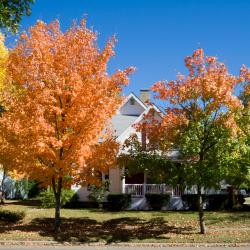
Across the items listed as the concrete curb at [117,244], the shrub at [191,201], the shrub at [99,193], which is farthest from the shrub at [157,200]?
the concrete curb at [117,244]

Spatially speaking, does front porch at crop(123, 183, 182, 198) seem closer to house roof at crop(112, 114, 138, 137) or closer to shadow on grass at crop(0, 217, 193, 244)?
house roof at crop(112, 114, 138, 137)

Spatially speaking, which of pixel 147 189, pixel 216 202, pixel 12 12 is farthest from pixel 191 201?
pixel 12 12

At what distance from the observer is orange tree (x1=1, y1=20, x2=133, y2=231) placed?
59.0ft

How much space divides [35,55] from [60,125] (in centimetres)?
323

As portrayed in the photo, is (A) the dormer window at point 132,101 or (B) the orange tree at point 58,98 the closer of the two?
(B) the orange tree at point 58,98

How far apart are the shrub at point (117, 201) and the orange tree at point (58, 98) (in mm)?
10442

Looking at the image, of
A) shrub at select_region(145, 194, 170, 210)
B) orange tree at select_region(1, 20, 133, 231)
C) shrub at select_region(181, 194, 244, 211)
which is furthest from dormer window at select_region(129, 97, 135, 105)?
orange tree at select_region(1, 20, 133, 231)

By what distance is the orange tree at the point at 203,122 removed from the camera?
19.0m

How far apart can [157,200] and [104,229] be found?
29.5 feet

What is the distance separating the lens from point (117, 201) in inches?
1150

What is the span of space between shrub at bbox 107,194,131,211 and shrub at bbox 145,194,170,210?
1.75 metres

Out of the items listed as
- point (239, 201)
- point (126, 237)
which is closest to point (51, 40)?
point (126, 237)

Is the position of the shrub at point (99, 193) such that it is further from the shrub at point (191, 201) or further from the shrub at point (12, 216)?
the shrub at point (12, 216)

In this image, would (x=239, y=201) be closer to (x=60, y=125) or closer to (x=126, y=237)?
(x=126, y=237)
